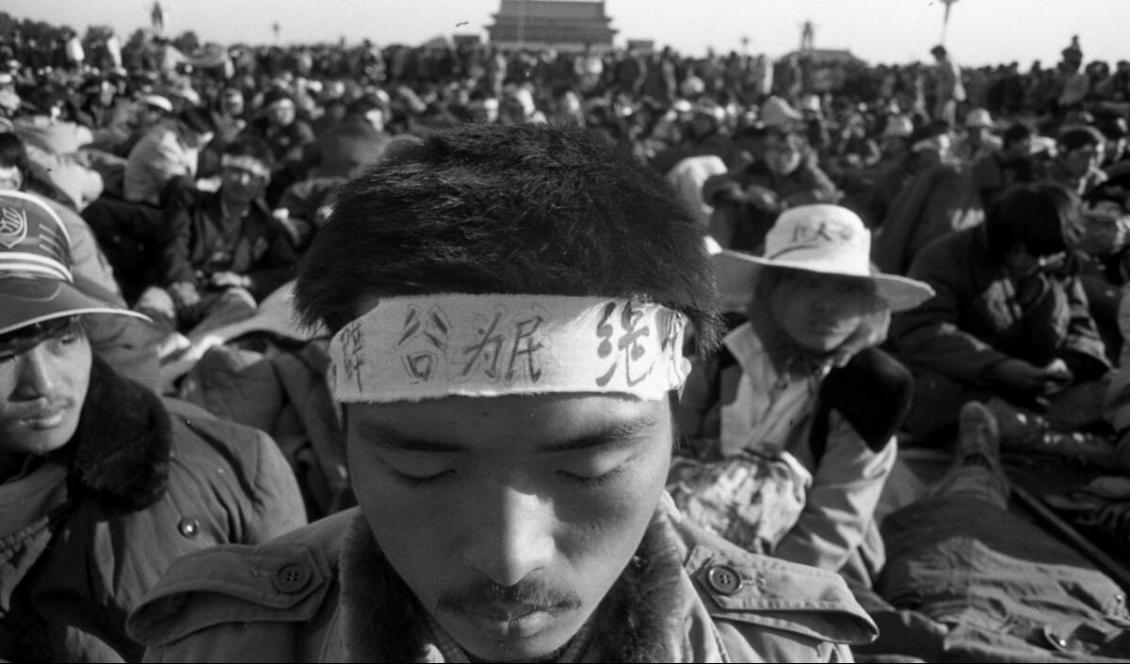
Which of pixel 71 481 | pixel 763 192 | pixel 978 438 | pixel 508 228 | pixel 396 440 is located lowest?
pixel 978 438

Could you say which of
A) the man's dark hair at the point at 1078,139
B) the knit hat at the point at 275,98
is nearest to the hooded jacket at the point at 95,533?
the man's dark hair at the point at 1078,139

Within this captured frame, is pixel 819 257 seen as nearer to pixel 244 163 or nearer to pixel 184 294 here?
pixel 184 294

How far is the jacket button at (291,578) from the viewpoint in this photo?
1198 millimetres

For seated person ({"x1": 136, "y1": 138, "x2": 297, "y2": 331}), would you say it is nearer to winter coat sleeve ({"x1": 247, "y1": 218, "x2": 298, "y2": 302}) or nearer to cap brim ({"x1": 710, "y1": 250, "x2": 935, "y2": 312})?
winter coat sleeve ({"x1": 247, "y1": 218, "x2": 298, "y2": 302})

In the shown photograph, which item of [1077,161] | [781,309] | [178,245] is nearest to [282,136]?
[178,245]

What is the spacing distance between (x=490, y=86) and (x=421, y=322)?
1468 centimetres

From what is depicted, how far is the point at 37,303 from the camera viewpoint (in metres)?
1.81

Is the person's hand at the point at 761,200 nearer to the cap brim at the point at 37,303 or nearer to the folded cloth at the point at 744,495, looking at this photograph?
the folded cloth at the point at 744,495

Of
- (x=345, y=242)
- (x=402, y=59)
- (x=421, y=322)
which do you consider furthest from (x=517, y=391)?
(x=402, y=59)

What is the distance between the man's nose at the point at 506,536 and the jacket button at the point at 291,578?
0.33m

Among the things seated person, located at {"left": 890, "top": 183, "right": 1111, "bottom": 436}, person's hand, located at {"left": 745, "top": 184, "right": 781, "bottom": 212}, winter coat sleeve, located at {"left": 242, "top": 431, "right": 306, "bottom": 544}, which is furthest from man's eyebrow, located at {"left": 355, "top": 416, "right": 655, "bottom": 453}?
person's hand, located at {"left": 745, "top": 184, "right": 781, "bottom": 212}

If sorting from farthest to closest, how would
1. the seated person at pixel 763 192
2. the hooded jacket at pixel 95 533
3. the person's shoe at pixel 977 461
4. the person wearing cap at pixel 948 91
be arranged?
the person wearing cap at pixel 948 91 → the seated person at pixel 763 192 → the person's shoe at pixel 977 461 → the hooded jacket at pixel 95 533

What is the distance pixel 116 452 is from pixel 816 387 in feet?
5.59

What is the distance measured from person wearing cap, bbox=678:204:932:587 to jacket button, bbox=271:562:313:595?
1408 millimetres
